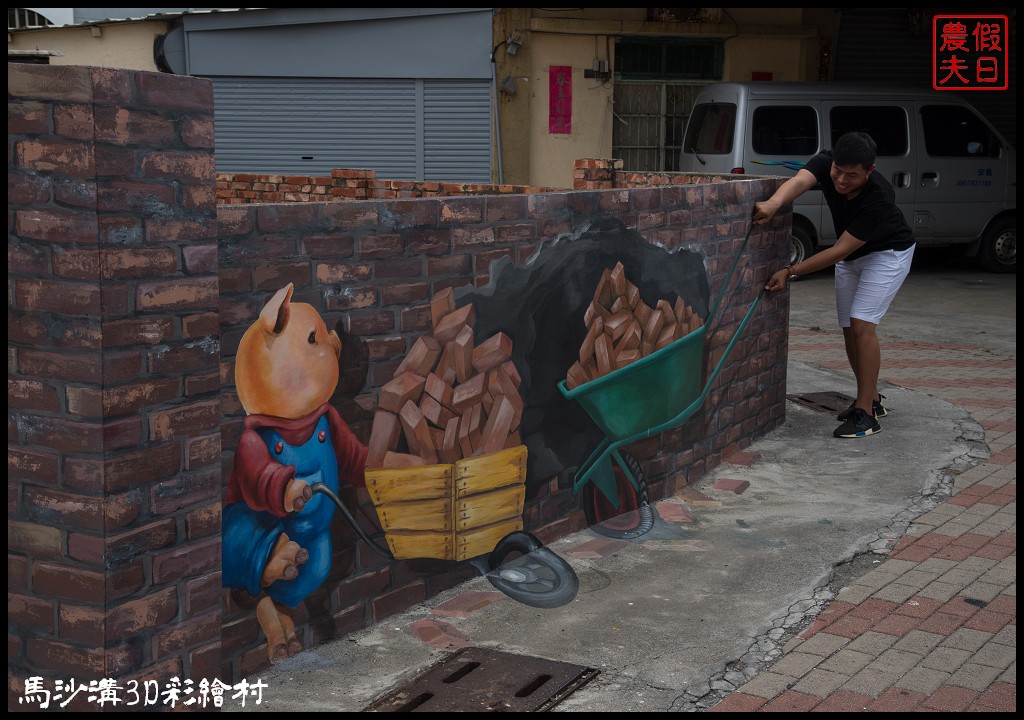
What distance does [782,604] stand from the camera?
14.8 ft

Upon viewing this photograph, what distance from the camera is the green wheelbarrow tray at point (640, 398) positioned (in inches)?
207

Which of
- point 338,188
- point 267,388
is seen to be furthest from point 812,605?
point 338,188

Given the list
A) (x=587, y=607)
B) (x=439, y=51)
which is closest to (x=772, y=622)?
Result: (x=587, y=607)

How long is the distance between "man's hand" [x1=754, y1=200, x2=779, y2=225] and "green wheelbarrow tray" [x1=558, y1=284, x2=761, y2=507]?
83 centimetres

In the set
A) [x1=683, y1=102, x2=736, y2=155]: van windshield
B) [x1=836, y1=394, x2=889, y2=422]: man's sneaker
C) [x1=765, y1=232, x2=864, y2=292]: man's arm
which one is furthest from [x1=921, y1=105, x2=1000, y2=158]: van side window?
[x1=765, y1=232, x2=864, y2=292]: man's arm

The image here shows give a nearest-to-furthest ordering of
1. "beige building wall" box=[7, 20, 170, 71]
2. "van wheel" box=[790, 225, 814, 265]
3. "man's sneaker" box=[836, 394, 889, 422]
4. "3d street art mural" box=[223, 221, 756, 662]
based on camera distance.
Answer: "3d street art mural" box=[223, 221, 756, 662]
"man's sneaker" box=[836, 394, 889, 422]
"van wheel" box=[790, 225, 814, 265]
"beige building wall" box=[7, 20, 170, 71]

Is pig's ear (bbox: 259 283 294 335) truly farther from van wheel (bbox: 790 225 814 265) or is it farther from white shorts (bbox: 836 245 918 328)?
van wheel (bbox: 790 225 814 265)

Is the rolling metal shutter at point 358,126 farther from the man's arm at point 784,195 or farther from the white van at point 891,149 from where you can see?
the man's arm at point 784,195

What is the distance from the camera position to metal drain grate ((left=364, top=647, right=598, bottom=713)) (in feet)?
12.0

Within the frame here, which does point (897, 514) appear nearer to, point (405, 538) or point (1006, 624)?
point (1006, 624)

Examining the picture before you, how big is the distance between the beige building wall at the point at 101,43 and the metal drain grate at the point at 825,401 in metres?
12.6

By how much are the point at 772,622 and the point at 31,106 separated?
3.05m

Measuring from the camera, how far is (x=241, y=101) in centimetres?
1759

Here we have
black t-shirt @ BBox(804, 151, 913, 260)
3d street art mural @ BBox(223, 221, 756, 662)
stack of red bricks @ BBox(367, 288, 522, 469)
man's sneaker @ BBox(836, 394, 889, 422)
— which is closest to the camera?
3d street art mural @ BBox(223, 221, 756, 662)
